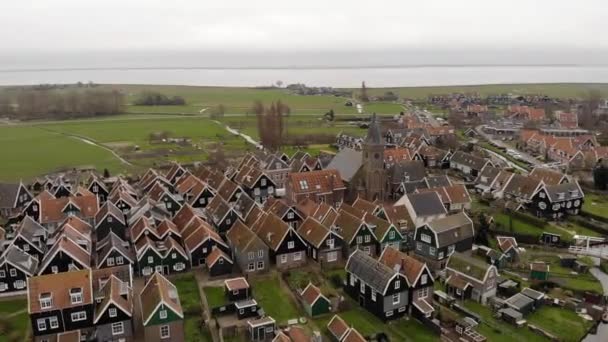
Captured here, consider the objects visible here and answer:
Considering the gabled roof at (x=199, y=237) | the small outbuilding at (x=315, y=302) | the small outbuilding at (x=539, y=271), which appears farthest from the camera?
the gabled roof at (x=199, y=237)

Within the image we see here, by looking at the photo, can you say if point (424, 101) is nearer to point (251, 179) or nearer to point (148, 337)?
point (251, 179)

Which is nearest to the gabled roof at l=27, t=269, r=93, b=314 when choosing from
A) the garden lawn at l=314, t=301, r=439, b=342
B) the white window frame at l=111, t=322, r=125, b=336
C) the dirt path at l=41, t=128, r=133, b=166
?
the white window frame at l=111, t=322, r=125, b=336

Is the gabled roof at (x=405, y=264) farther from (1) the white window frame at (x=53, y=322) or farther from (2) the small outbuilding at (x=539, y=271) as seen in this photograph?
(1) the white window frame at (x=53, y=322)

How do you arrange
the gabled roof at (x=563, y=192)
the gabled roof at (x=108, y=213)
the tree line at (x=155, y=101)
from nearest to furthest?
the gabled roof at (x=108, y=213) → the gabled roof at (x=563, y=192) → the tree line at (x=155, y=101)

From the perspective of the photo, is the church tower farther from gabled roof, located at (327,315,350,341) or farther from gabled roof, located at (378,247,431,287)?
gabled roof, located at (327,315,350,341)

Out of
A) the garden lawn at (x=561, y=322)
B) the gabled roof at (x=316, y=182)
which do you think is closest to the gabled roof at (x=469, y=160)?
the gabled roof at (x=316, y=182)

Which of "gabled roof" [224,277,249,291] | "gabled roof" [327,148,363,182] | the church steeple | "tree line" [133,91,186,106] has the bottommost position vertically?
"gabled roof" [224,277,249,291]
